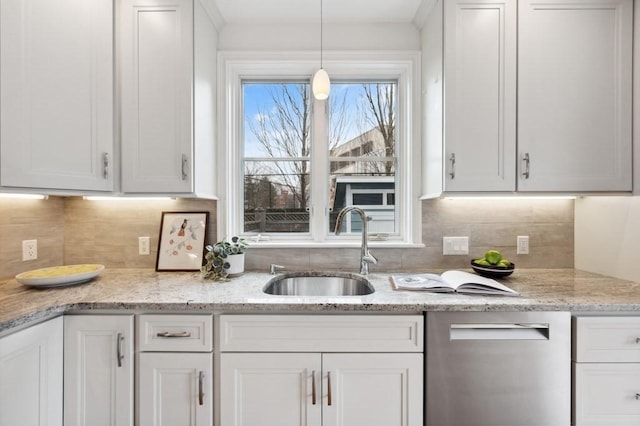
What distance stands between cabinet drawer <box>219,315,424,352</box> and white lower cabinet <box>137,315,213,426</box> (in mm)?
113

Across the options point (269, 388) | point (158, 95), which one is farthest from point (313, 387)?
point (158, 95)

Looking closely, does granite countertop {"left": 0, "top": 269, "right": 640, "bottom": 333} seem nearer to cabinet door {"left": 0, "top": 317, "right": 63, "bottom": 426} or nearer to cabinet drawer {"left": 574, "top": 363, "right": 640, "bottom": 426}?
cabinet door {"left": 0, "top": 317, "right": 63, "bottom": 426}

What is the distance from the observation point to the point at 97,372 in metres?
1.29

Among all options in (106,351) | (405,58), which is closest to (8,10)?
(106,351)

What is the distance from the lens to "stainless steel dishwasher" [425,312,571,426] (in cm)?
127

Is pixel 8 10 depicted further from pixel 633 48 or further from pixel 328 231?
pixel 633 48

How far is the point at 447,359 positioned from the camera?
128 centimetres

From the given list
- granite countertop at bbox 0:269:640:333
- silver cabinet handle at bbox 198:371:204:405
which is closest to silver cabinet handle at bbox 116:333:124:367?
granite countertop at bbox 0:269:640:333

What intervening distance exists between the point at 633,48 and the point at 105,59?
2.82 meters

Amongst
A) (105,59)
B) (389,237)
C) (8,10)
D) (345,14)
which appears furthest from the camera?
(389,237)

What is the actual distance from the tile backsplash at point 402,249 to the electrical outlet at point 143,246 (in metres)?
0.03

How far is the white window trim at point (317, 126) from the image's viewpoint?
6.47 feet

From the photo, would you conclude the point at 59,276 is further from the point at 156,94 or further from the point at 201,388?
the point at 156,94

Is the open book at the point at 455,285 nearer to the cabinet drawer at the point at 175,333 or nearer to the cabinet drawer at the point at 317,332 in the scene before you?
the cabinet drawer at the point at 317,332
